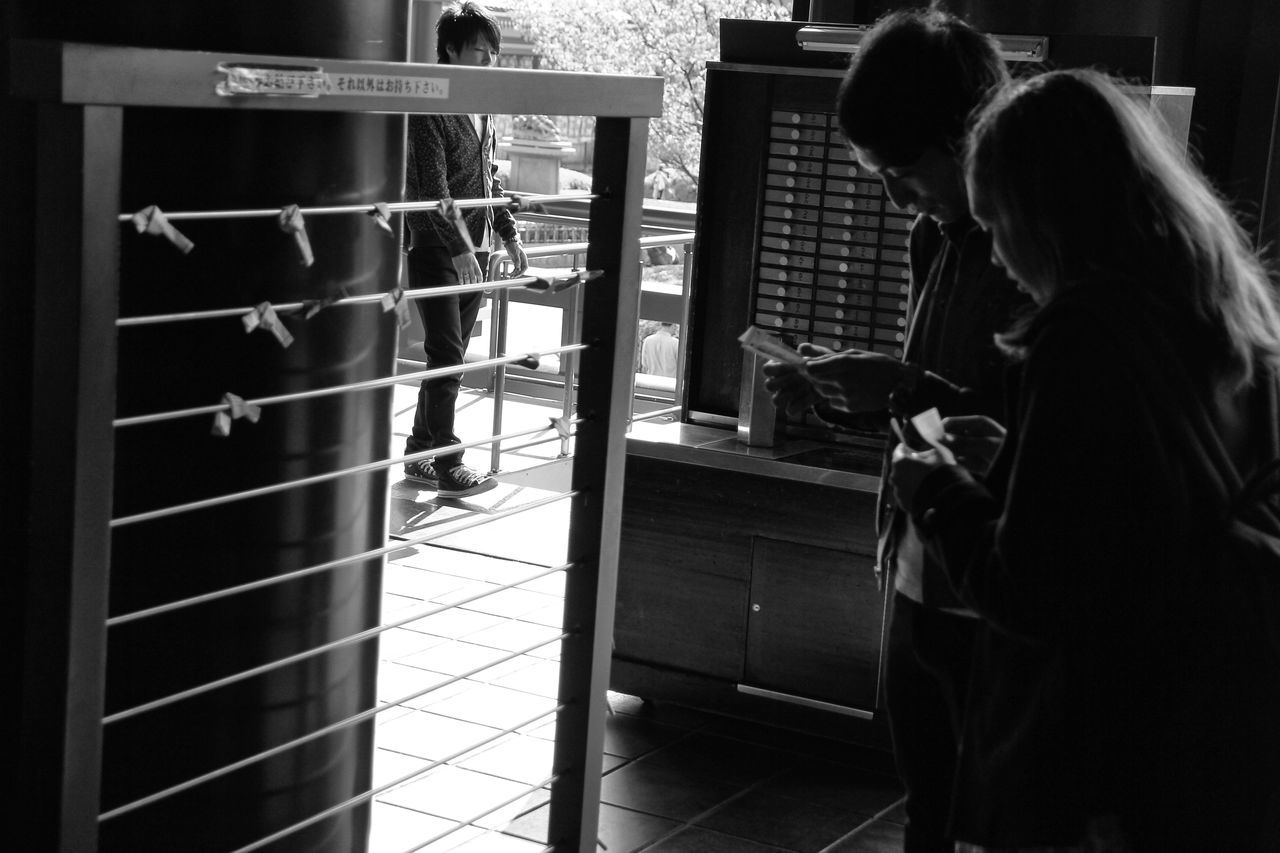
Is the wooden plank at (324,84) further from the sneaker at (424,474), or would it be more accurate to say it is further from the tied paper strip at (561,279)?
the sneaker at (424,474)

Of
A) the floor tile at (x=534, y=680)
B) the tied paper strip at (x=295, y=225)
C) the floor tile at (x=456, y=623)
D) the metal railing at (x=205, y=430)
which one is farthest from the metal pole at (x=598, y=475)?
the floor tile at (x=456, y=623)

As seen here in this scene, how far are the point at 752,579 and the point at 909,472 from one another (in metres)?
1.84

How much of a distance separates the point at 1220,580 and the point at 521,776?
7.00 feet

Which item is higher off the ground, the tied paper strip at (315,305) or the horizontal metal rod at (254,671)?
the tied paper strip at (315,305)

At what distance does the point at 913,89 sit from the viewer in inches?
84.7

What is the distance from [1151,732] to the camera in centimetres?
163

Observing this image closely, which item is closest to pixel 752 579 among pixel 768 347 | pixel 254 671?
pixel 768 347

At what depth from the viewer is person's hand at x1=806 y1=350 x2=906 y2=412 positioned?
2279mm

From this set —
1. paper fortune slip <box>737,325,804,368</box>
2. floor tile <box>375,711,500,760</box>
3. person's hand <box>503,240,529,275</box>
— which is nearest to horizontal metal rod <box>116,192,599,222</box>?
paper fortune slip <box>737,325,804,368</box>

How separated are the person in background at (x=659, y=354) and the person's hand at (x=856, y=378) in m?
6.01

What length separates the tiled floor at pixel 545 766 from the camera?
316 centimetres

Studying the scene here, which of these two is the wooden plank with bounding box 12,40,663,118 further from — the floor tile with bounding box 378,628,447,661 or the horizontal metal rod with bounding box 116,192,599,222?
the floor tile with bounding box 378,628,447,661

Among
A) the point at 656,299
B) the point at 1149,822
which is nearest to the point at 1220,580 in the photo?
the point at 1149,822

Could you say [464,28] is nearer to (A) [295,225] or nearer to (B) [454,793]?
(B) [454,793]
